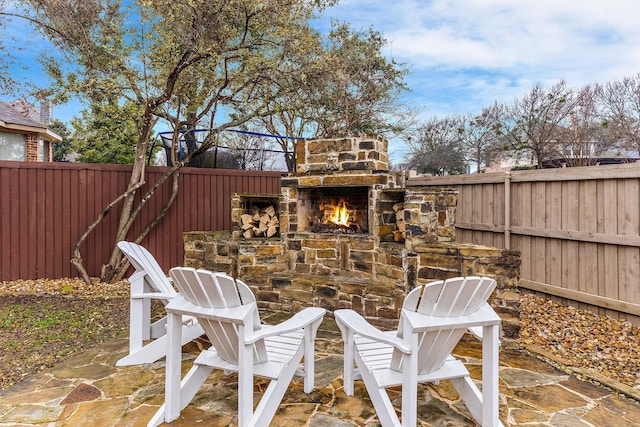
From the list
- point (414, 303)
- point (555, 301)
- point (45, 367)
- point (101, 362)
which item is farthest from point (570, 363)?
point (45, 367)

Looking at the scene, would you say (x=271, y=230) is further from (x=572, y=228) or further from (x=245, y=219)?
(x=572, y=228)

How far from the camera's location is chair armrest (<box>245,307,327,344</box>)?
1962 mm

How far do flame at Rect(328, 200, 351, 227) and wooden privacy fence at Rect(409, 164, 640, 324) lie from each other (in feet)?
6.89

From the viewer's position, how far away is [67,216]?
223 inches

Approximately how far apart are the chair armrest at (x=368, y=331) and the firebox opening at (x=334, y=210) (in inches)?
84.0

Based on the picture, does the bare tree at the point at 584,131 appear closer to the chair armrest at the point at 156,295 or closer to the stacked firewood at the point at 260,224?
the stacked firewood at the point at 260,224

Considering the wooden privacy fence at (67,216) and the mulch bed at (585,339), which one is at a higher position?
the wooden privacy fence at (67,216)

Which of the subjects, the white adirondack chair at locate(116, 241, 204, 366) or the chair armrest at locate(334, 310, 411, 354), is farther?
the white adirondack chair at locate(116, 241, 204, 366)

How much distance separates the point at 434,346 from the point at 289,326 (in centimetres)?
84

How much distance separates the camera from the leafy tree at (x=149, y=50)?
500 centimetres

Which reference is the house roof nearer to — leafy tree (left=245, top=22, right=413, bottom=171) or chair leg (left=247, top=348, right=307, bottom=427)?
leafy tree (left=245, top=22, right=413, bottom=171)

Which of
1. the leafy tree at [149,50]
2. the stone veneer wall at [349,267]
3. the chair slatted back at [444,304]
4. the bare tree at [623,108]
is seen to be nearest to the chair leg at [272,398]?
the chair slatted back at [444,304]

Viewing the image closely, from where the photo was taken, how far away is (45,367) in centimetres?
292

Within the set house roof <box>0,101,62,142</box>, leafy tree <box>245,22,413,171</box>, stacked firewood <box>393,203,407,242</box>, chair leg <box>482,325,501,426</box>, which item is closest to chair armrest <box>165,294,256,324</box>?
chair leg <box>482,325,501,426</box>
